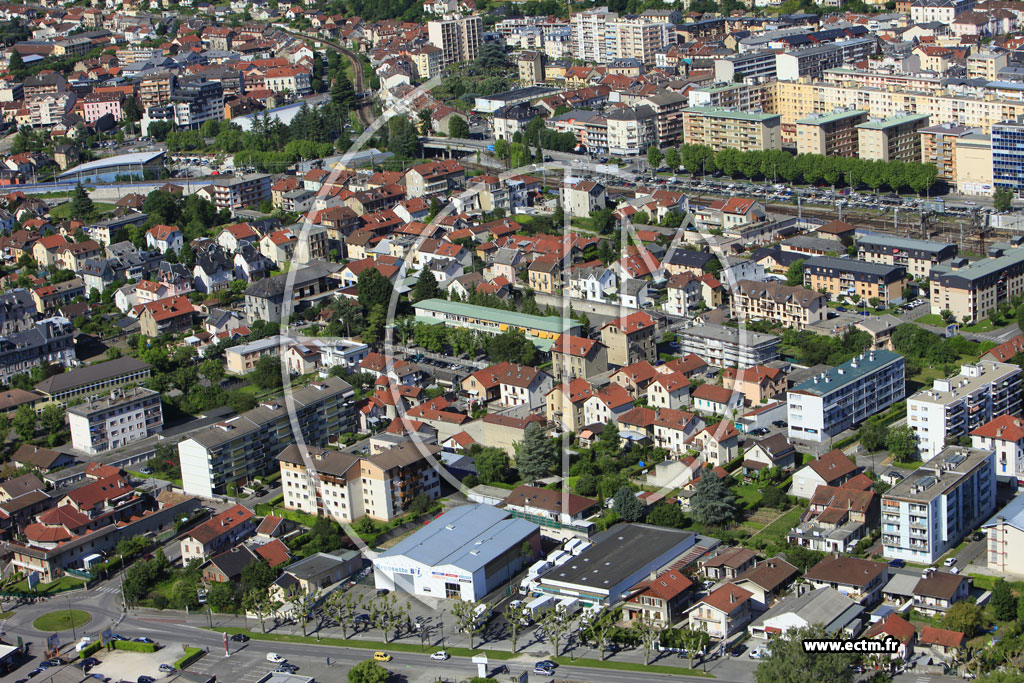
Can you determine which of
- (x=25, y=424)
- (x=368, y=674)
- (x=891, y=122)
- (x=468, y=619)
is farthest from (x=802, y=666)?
(x=891, y=122)

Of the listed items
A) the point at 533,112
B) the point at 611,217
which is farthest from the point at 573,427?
the point at 533,112

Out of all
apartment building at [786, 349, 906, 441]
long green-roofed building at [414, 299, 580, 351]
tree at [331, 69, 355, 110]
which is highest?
tree at [331, 69, 355, 110]

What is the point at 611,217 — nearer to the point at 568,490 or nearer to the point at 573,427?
the point at 573,427

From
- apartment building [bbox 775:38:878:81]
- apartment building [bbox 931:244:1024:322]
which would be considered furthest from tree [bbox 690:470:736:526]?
apartment building [bbox 775:38:878:81]

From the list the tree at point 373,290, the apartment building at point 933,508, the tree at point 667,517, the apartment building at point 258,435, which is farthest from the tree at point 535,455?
the tree at point 373,290

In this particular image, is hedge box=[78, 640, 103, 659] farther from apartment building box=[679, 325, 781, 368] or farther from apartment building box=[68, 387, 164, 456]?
apartment building box=[679, 325, 781, 368]
